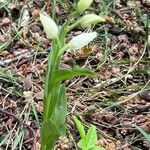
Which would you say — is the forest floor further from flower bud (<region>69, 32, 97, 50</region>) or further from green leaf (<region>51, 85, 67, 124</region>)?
flower bud (<region>69, 32, 97, 50</region>)

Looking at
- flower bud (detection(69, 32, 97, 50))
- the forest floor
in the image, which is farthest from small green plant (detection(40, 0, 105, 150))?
the forest floor

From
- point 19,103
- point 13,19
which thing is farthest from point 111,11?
point 19,103

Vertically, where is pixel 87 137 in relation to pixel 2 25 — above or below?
below

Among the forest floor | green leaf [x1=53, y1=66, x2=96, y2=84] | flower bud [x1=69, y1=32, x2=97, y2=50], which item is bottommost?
the forest floor

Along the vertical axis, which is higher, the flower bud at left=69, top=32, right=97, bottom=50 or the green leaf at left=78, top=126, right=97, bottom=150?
the flower bud at left=69, top=32, right=97, bottom=50

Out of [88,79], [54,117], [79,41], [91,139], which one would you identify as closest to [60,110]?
[54,117]

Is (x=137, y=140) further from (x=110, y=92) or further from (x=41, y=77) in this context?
(x=41, y=77)

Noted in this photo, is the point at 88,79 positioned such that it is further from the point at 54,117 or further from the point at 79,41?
the point at 79,41
